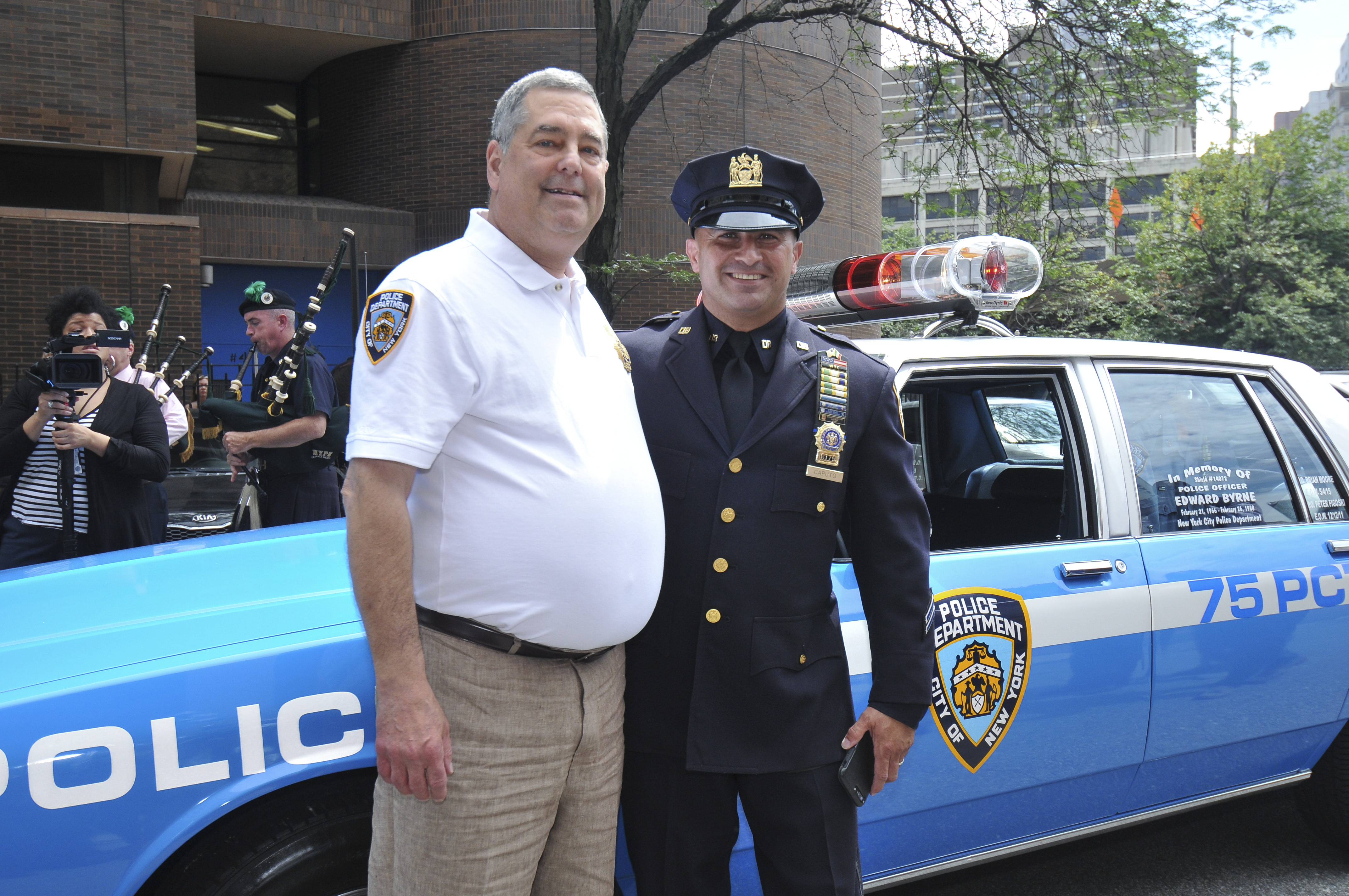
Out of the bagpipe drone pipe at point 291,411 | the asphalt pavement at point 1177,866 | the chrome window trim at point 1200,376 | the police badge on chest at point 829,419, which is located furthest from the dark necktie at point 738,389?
the bagpipe drone pipe at point 291,411

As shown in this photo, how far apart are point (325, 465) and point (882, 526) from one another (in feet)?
11.6

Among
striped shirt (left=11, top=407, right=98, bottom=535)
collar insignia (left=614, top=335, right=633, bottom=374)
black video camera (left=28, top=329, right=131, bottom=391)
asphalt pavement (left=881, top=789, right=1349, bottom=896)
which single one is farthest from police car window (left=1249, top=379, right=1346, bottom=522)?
striped shirt (left=11, top=407, right=98, bottom=535)

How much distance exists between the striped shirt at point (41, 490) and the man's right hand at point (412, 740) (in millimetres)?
3491

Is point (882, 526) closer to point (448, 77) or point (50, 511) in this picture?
point (50, 511)

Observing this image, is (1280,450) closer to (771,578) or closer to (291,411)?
(771,578)

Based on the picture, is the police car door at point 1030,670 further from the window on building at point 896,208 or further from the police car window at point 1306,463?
the window on building at point 896,208

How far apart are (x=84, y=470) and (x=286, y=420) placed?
2.74ft

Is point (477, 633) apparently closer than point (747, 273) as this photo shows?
Yes

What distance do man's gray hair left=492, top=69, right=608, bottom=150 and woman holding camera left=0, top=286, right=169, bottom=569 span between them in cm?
316

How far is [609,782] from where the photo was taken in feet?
6.02

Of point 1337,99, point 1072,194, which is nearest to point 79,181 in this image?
point 1072,194

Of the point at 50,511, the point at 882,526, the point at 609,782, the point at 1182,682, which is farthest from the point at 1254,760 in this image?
the point at 50,511

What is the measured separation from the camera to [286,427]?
15.2 feet

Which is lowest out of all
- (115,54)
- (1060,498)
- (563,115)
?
(1060,498)
